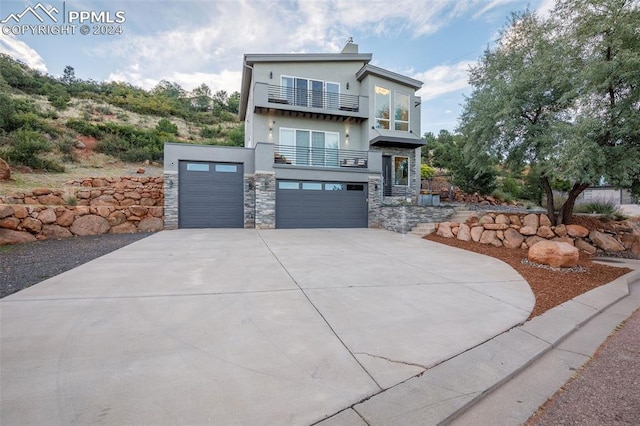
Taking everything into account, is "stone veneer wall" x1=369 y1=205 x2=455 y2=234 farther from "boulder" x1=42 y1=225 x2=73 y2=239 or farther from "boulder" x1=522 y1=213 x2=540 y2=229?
"boulder" x1=42 y1=225 x2=73 y2=239

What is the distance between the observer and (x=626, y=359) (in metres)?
2.64

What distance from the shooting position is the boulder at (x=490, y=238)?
8359 millimetres

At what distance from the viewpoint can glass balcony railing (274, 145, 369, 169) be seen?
13.9m

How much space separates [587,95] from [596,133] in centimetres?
92

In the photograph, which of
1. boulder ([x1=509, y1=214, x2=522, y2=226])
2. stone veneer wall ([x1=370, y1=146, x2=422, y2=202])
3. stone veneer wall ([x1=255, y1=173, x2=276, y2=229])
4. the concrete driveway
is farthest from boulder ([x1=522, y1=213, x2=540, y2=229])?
stone veneer wall ([x1=255, y1=173, x2=276, y2=229])

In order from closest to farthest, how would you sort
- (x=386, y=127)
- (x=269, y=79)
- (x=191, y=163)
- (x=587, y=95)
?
(x=587, y=95), (x=191, y=163), (x=269, y=79), (x=386, y=127)

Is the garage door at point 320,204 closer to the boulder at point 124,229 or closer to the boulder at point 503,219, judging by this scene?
the boulder at point 124,229

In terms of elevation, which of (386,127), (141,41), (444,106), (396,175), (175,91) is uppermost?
(175,91)

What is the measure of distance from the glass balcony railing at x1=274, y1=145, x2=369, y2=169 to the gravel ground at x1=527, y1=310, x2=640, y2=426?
11771 mm

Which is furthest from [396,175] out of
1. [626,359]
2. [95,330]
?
[95,330]

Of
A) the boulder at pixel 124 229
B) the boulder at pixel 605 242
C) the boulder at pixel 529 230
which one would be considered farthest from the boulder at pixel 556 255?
the boulder at pixel 124 229

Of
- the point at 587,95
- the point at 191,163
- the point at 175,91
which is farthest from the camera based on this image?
the point at 175,91

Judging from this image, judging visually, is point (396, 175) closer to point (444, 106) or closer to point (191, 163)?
point (444, 106)

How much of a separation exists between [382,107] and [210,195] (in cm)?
998
